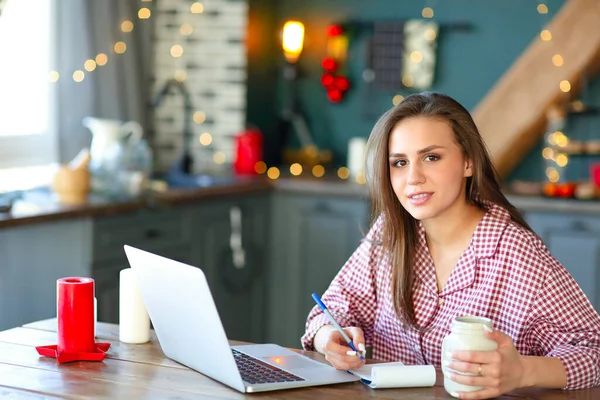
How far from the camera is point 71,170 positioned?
12.0 feet

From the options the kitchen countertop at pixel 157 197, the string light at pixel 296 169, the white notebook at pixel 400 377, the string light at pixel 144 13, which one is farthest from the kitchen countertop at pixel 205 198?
the white notebook at pixel 400 377

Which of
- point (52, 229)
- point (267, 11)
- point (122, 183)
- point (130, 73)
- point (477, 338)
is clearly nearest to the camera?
point (477, 338)

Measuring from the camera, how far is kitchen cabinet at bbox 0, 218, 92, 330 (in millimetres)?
3535

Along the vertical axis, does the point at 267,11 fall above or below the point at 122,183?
above

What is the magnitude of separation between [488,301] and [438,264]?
185 mm

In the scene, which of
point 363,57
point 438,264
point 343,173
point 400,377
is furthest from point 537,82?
point 400,377

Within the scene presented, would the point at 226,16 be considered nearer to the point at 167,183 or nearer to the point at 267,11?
the point at 267,11

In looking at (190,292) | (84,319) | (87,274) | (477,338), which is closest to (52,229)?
(87,274)

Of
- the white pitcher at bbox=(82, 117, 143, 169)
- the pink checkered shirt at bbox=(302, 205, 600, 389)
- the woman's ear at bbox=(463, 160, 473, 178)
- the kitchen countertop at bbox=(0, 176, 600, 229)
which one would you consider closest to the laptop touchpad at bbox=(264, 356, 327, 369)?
the pink checkered shirt at bbox=(302, 205, 600, 389)

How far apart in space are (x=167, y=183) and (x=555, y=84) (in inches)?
73.5

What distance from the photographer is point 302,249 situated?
4.63 metres

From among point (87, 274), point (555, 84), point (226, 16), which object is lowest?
point (87, 274)

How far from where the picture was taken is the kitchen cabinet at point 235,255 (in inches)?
169

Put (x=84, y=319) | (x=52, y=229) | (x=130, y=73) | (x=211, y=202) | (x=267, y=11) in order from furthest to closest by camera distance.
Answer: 1. (x=267, y=11)
2. (x=130, y=73)
3. (x=211, y=202)
4. (x=52, y=229)
5. (x=84, y=319)
